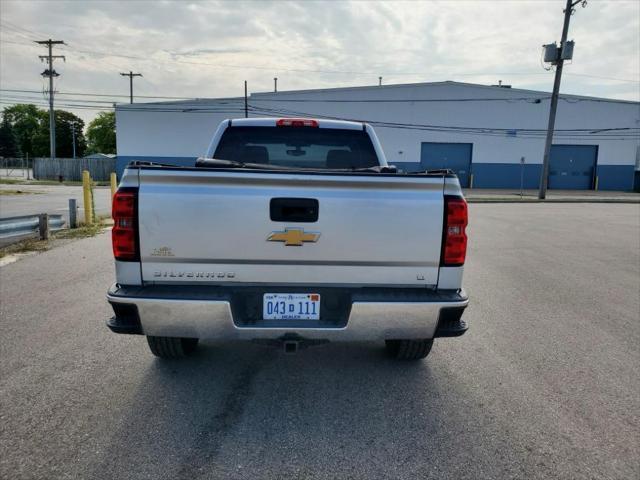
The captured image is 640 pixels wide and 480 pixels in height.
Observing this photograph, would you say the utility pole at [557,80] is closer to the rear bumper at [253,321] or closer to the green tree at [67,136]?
the rear bumper at [253,321]

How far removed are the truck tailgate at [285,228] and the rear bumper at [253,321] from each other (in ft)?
0.37

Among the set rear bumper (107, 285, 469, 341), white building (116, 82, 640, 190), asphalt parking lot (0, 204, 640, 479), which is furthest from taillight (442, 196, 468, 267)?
white building (116, 82, 640, 190)

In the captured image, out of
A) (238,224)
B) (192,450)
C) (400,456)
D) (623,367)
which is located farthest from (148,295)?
(623,367)

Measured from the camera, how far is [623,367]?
12.5 ft

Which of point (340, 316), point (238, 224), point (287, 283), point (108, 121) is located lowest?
point (340, 316)

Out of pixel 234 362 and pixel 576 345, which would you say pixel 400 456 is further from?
pixel 576 345

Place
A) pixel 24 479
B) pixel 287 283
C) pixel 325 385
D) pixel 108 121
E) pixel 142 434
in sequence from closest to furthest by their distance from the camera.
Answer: pixel 24 479 → pixel 142 434 → pixel 287 283 → pixel 325 385 → pixel 108 121

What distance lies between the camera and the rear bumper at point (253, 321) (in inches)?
113

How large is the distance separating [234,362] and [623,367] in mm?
3188

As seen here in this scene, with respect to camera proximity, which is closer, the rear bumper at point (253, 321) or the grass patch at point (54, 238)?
the rear bumper at point (253, 321)

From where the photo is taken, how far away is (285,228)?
9.53ft

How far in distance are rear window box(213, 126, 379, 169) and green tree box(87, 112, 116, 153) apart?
113585mm

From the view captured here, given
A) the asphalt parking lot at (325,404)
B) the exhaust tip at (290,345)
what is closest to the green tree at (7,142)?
the asphalt parking lot at (325,404)

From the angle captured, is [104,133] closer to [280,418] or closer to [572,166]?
[572,166]
